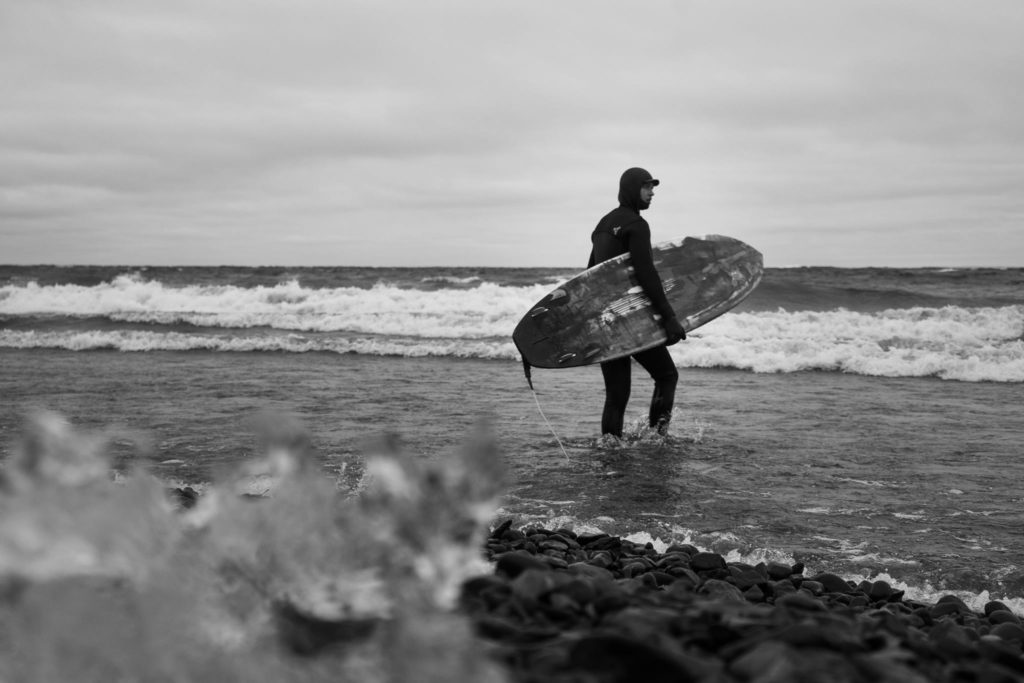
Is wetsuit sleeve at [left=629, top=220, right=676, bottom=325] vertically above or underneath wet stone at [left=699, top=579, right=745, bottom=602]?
above

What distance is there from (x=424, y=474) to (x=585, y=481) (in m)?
4.68

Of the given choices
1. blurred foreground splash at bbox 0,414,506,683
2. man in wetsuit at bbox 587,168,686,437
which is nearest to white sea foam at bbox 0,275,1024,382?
man in wetsuit at bbox 587,168,686,437

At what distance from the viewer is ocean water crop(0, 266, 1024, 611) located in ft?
16.5

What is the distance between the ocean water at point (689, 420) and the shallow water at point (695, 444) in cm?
2

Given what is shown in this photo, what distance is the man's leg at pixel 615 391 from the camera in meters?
6.89

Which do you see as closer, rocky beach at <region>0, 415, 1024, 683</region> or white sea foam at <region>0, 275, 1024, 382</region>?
rocky beach at <region>0, 415, 1024, 683</region>

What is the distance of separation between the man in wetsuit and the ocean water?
335mm

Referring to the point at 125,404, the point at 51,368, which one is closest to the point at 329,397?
the point at 125,404

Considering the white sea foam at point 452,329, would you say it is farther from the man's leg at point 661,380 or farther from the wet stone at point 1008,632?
the wet stone at point 1008,632

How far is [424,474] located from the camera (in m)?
1.57

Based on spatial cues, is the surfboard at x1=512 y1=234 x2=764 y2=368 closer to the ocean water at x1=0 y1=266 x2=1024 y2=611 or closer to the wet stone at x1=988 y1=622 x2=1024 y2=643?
the ocean water at x1=0 y1=266 x2=1024 y2=611

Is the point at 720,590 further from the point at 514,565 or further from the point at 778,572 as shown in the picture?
the point at 514,565

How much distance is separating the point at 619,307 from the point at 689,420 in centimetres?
210

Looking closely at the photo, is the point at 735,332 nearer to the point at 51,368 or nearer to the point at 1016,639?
the point at 51,368
